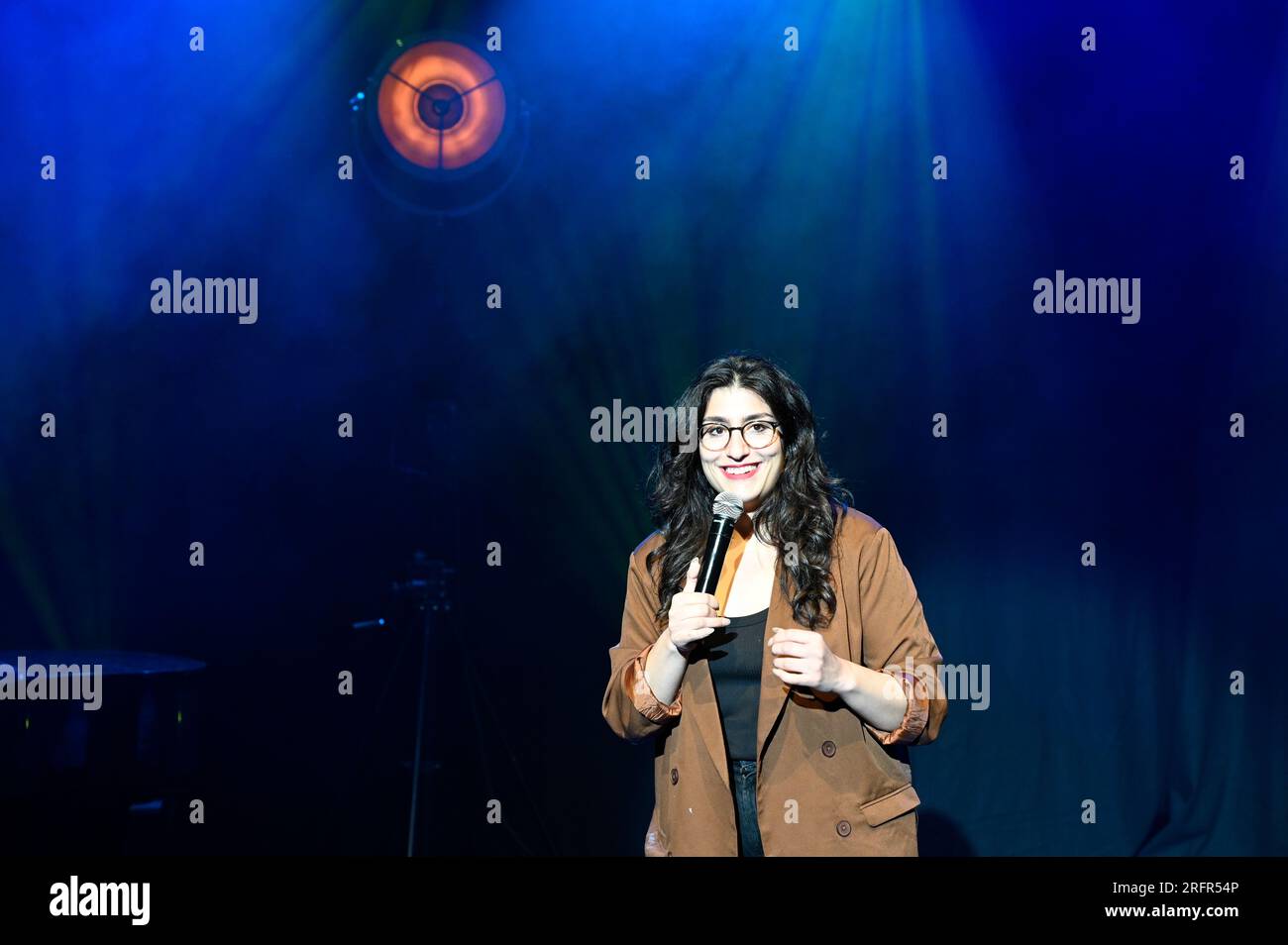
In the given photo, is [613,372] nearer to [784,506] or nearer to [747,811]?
[784,506]

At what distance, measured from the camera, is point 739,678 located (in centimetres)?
232

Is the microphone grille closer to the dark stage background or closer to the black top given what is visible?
the black top

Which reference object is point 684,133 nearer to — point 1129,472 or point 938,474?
point 938,474

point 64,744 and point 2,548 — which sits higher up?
point 2,548

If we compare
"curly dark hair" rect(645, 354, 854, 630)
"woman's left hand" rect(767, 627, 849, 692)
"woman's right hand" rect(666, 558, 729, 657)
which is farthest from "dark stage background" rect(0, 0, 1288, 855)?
"woman's left hand" rect(767, 627, 849, 692)

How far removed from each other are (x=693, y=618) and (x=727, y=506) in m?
0.28

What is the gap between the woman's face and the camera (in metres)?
2.39

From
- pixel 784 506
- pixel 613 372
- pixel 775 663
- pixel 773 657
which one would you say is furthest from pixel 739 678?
pixel 613 372

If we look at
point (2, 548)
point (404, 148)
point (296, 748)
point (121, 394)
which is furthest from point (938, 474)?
point (2, 548)

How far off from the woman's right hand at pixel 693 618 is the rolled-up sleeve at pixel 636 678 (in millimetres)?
171

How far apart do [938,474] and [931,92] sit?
1.39 metres

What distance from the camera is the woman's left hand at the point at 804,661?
6.80 ft

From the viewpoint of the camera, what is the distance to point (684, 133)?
4375 mm

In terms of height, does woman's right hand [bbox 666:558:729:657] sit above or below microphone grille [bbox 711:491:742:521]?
below
